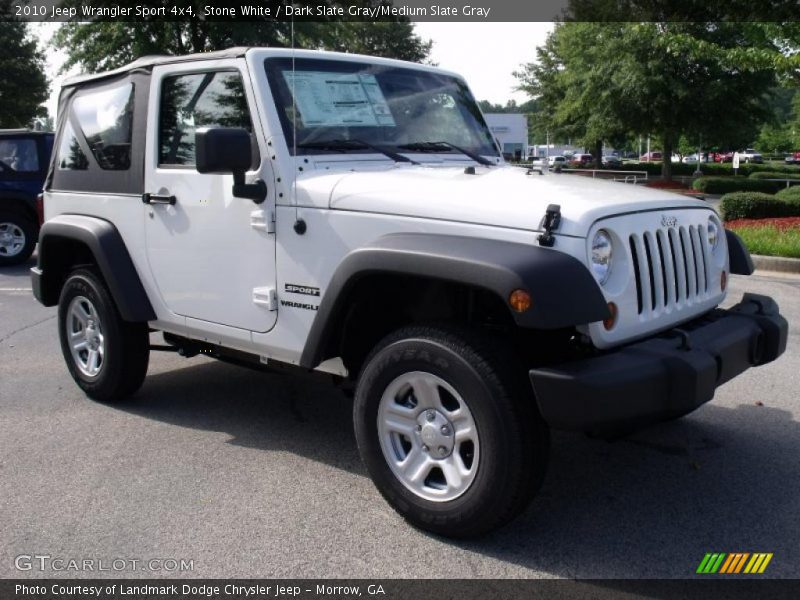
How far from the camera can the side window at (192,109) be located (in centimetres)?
426

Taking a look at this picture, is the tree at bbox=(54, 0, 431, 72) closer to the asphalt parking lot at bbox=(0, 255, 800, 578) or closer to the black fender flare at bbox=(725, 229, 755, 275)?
the asphalt parking lot at bbox=(0, 255, 800, 578)

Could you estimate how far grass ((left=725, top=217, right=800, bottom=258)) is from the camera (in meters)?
11.2

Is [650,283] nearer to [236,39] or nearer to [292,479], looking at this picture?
[292,479]

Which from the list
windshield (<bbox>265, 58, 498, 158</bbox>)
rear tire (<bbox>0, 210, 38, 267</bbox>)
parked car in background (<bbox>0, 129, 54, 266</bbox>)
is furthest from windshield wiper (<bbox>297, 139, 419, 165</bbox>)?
rear tire (<bbox>0, 210, 38, 267</bbox>)

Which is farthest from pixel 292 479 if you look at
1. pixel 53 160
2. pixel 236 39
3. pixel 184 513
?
pixel 236 39

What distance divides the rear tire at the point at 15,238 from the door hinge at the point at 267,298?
32.1ft

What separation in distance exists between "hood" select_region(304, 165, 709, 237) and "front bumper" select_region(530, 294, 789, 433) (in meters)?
0.53

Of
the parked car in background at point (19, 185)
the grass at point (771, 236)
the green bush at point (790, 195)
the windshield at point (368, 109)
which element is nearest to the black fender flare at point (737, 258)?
the windshield at point (368, 109)

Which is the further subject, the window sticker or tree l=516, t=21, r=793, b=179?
tree l=516, t=21, r=793, b=179

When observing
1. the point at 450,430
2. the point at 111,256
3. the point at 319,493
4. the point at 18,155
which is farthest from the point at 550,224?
the point at 18,155

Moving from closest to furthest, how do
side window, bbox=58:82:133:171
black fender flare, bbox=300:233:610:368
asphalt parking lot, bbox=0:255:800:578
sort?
black fender flare, bbox=300:233:610:368 < asphalt parking lot, bbox=0:255:800:578 < side window, bbox=58:82:133:171

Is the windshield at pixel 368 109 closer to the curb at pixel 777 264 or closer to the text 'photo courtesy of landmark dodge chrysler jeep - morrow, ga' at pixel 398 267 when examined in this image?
the text 'photo courtesy of landmark dodge chrysler jeep - morrow, ga' at pixel 398 267

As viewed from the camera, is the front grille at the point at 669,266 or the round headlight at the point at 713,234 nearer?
the front grille at the point at 669,266

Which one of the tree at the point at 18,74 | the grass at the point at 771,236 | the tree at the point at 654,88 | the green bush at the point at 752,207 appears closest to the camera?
the grass at the point at 771,236
